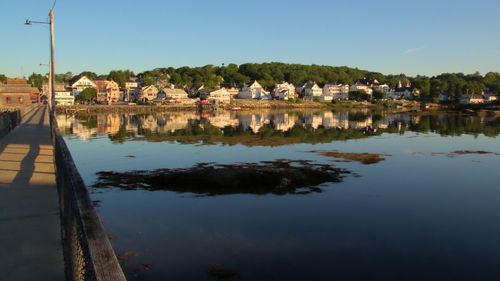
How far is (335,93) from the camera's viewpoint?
166625 millimetres

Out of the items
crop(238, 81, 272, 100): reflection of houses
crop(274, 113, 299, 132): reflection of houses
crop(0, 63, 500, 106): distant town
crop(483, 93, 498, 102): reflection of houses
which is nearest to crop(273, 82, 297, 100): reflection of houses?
crop(0, 63, 500, 106): distant town

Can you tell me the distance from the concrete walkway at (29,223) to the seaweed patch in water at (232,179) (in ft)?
12.6

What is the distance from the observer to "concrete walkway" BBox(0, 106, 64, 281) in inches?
264

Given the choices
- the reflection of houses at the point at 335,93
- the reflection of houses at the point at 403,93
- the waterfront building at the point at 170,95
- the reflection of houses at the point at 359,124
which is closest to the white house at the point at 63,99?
the waterfront building at the point at 170,95

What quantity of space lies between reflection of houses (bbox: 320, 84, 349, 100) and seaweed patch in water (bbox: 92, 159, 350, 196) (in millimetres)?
148942

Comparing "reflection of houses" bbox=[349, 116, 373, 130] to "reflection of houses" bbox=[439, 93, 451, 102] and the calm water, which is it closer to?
the calm water

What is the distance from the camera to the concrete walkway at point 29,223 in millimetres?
6699

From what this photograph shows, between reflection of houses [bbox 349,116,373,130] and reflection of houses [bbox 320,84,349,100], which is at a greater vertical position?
reflection of houses [bbox 320,84,349,100]

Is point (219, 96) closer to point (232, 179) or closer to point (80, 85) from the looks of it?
point (80, 85)

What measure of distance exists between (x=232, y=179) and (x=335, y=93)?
156 m

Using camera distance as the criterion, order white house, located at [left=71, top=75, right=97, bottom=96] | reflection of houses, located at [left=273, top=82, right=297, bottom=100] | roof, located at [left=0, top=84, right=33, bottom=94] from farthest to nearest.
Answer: reflection of houses, located at [left=273, top=82, right=297, bottom=100], white house, located at [left=71, top=75, right=97, bottom=96], roof, located at [left=0, top=84, right=33, bottom=94]

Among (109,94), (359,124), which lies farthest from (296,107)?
(359,124)

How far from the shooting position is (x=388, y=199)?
51.0ft

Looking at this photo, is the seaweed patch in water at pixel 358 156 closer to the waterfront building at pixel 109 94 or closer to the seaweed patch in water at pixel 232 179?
the seaweed patch in water at pixel 232 179
